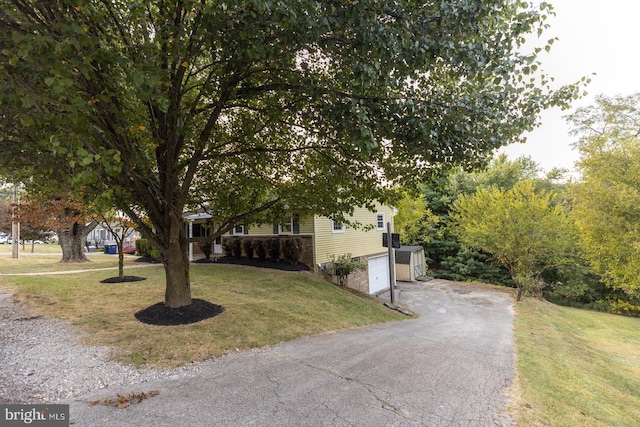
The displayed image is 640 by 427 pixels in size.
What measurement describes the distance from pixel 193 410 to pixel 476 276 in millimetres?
27037

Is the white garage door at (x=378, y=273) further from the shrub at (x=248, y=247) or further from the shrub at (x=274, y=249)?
the shrub at (x=248, y=247)

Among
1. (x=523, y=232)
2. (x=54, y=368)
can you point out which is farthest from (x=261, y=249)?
(x=523, y=232)

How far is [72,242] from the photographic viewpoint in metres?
16.7

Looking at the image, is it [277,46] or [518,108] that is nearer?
[277,46]

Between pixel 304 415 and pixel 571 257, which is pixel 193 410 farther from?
pixel 571 257

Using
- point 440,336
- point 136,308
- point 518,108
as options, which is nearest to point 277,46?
point 518,108

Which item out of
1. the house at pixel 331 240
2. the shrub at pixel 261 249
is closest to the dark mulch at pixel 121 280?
the house at pixel 331 240

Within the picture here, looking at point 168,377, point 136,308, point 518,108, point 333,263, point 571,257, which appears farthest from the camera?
point 571,257

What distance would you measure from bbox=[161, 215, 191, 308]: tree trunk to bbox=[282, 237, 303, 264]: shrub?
25.1ft

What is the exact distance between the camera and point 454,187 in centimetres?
2789

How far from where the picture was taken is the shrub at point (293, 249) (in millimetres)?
14297

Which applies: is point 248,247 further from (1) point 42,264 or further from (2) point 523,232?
(2) point 523,232

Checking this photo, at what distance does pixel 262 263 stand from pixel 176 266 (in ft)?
27.4

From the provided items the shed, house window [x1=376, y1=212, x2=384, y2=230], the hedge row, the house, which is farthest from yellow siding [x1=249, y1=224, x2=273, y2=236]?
the shed
